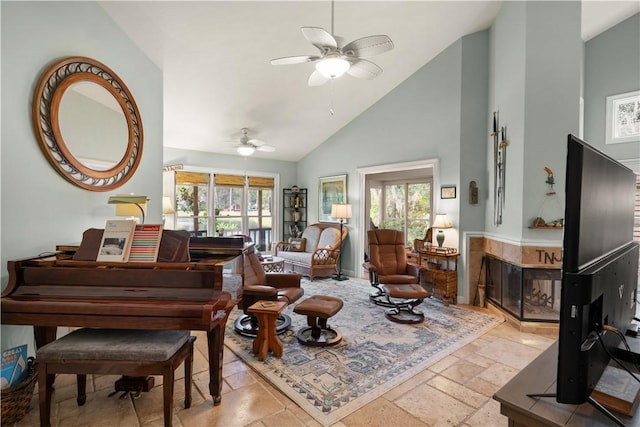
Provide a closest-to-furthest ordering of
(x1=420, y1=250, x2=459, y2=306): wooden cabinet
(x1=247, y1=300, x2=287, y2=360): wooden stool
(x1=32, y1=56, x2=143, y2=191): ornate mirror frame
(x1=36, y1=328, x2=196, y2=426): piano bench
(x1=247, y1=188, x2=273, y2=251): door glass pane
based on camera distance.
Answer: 1. (x1=36, y1=328, x2=196, y2=426): piano bench
2. (x1=32, y1=56, x2=143, y2=191): ornate mirror frame
3. (x1=247, y1=300, x2=287, y2=360): wooden stool
4. (x1=420, y1=250, x2=459, y2=306): wooden cabinet
5. (x1=247, y1=188, x2=273, y2=251): door glass pane

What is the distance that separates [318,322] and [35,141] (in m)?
2.71

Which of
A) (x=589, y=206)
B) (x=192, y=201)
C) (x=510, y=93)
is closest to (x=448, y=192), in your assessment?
(x=510, y=93)

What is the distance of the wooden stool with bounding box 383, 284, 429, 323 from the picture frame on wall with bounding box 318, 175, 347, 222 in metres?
2.72

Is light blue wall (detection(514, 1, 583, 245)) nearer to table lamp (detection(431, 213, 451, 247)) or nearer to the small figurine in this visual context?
the small figurine

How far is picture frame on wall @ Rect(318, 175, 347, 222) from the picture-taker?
6.15 meters

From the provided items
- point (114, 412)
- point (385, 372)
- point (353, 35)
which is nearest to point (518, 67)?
point (353, 35)

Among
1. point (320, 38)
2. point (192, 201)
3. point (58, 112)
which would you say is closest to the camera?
point (58, 112)

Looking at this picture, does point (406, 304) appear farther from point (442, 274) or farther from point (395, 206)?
point (395, 206)

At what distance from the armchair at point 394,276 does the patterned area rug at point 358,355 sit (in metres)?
0.20

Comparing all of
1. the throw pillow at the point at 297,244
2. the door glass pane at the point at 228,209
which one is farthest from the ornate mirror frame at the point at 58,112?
the throw pillow at the point at 297,244

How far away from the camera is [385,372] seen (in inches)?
95.3

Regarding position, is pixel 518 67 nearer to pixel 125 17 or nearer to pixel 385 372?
pixel 385 372

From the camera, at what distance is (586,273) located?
771 mm

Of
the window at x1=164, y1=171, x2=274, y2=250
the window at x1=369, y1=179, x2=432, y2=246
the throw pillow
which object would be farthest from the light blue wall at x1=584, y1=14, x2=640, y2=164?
the window at x1=164, y1=171, x2=274, y2=250
